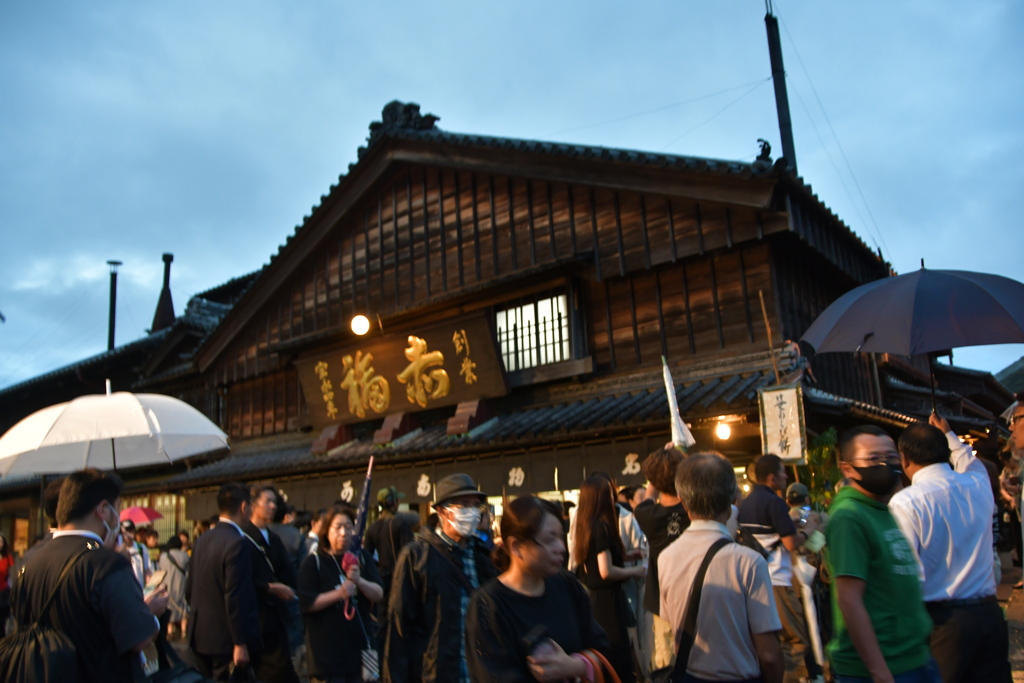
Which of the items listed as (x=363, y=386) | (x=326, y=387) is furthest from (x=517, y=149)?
(x=326, y=387)

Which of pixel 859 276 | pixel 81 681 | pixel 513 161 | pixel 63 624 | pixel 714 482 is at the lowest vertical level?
pixel 81 681

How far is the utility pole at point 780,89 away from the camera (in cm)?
1983

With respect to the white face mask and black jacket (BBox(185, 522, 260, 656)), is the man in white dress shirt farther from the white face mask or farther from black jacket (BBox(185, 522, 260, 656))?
black jacket (BBox(185, 522, 260, 656))

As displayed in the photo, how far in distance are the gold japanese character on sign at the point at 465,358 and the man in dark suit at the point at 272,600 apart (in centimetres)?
763

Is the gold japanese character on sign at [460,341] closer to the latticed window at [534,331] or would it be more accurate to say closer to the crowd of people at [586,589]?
the latticed window at [534,331]

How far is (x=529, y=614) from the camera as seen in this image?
3.00 m

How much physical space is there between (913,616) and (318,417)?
14881 mm

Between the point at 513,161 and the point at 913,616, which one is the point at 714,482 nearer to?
the point at 913,616

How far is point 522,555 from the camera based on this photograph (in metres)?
3.08

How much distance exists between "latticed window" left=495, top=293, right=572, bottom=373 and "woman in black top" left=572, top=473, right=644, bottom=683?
758cm

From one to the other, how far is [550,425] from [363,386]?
17.9 feet

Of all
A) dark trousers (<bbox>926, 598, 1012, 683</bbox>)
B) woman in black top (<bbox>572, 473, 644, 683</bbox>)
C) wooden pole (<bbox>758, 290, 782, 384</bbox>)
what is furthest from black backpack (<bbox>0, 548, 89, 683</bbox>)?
wooden pole (<bbox>758, 290, 782, 384</bbox>)

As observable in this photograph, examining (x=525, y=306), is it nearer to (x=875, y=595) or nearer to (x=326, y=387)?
(x=326, y=387)

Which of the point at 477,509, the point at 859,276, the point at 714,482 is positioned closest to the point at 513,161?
the point at 859,276
